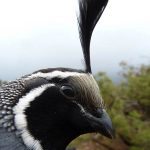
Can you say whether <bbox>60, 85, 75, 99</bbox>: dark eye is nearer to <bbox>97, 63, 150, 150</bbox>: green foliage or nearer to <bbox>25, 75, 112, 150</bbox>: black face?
<bbox>25, 75, 112, 150</bbox>: black face

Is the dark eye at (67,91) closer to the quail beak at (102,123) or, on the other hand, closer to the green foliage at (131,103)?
the quail beak at (102,123)

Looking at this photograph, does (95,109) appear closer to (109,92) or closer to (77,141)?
(77,141)

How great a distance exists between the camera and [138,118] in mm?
8414

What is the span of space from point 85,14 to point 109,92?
4499 mm

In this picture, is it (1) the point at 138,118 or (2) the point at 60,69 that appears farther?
(1) the point at 138,118

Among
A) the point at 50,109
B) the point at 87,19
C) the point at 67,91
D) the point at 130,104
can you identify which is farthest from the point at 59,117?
the point at 130,104

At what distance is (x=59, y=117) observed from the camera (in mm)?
3479

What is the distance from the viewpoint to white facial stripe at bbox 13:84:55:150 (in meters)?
3.40

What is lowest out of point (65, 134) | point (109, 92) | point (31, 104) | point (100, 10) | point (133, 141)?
point (133, 141)

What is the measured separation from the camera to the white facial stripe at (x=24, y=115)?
3404 mm

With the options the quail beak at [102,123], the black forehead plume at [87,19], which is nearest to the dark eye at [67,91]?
the quail beak at [102,123]

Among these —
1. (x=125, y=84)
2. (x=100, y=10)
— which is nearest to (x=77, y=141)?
(x=125, y=84)

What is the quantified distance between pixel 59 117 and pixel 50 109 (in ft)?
0.25

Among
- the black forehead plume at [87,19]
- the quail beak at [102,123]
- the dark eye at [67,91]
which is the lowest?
the quail beak at [102,123]
